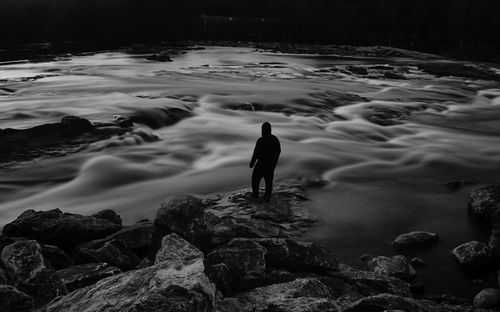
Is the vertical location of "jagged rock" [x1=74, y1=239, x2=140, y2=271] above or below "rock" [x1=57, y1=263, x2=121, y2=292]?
below

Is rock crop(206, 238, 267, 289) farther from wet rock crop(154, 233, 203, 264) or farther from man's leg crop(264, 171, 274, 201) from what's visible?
man's leg crop(264, 171, 274, 201)

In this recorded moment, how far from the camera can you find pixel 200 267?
5.66 meters

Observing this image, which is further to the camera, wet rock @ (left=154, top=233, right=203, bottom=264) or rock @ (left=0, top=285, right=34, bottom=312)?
wet rock @ (left=154, top=233, right=203, bottom=264)

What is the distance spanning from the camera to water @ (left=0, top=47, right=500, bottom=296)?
1206 centimetres

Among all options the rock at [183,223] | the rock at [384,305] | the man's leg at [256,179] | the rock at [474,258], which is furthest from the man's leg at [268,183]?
the rock at [384,305]

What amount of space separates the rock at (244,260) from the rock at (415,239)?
4.08 metres

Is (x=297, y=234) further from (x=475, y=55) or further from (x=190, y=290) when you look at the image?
(x=475, y=55)

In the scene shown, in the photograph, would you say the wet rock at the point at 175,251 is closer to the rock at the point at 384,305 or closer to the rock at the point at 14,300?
the rock at the point at 14,300

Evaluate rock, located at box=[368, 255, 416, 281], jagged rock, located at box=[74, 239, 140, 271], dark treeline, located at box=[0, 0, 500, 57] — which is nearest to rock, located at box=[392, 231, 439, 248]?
rock, located at box=[368, 255, 416, 281]

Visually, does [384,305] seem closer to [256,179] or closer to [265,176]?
[265,176]

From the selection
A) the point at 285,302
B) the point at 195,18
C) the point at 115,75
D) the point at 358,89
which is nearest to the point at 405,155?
the point at 285,302

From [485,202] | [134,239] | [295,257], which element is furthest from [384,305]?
[485,202]

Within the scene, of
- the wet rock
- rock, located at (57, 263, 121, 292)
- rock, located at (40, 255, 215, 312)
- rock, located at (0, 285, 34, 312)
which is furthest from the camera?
the wet rock

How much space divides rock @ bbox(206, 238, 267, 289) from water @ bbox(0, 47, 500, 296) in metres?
3.01
